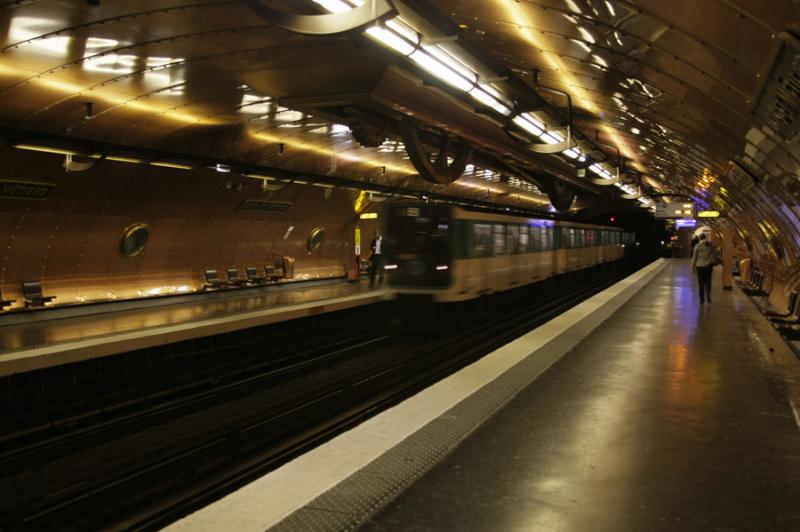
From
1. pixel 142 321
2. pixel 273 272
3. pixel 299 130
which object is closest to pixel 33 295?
pixel 142 321

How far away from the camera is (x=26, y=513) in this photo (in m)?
5.47

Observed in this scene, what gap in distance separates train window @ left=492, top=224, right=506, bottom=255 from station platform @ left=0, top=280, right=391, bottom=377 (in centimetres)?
292

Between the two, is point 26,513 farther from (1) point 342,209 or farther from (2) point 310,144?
(1) point 342,209

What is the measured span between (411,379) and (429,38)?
16.5 ft

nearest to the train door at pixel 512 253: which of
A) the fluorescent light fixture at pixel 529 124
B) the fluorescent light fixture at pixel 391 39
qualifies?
the fluorescent light fixture at pixel 529 124

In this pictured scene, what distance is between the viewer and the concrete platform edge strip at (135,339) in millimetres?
9430

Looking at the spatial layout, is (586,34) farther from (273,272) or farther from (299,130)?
(273,272)

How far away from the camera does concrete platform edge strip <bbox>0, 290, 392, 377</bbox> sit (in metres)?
9.43

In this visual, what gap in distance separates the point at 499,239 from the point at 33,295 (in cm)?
1041

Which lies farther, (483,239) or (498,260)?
(498,260)

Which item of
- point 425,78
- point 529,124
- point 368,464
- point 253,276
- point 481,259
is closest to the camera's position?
point 368,464

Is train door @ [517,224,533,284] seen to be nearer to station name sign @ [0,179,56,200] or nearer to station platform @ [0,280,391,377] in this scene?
station platform @ [0,280,391,377]

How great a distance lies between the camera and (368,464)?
4.18 meters

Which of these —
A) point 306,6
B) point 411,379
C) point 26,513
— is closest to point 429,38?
point 306,6
